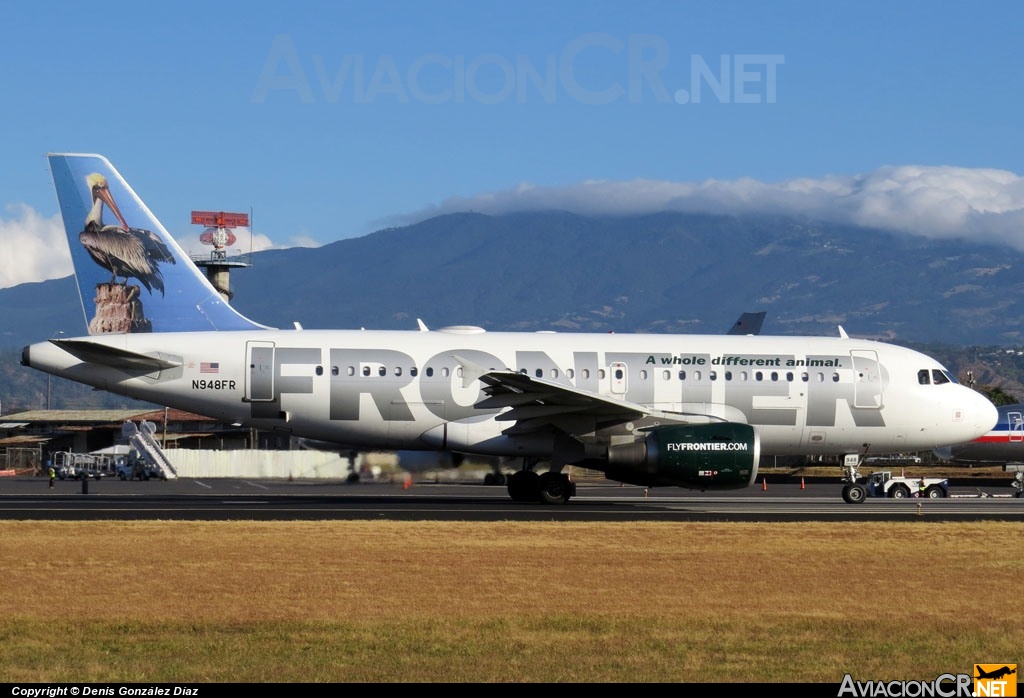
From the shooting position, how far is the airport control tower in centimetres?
8919

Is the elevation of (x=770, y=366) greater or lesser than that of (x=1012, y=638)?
greater

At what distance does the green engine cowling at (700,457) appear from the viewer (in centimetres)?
2558

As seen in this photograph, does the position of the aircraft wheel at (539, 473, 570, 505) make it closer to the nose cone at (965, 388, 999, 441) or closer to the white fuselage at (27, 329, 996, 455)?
the white fuselage at (27, 329, 996, 455)

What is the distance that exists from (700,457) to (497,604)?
1264 cm

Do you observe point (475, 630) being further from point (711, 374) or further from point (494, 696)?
point (711, 374)

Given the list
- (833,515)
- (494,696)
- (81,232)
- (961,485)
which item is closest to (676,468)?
(833,515)

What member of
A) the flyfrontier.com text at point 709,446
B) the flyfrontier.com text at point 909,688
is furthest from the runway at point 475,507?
the flyfrontier.com text at point 909,688

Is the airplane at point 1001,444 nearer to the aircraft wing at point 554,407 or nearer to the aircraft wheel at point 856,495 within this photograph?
the aircraft wheel at point 856,495

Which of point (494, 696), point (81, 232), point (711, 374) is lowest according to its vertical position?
point (494, 696)

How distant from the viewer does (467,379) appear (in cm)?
2808

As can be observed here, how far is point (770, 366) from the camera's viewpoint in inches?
1153

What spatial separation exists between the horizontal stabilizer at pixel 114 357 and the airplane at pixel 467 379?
3 centimetres

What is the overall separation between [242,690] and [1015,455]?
35583 mm

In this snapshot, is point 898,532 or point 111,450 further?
point 111,450
